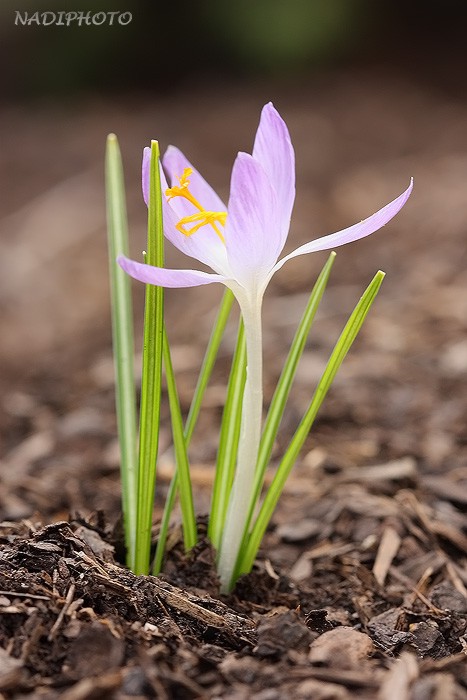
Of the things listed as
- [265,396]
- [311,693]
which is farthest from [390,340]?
[311,693]

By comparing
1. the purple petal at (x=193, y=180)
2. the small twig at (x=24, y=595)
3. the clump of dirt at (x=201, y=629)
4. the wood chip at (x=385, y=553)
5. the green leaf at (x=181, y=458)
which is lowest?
the wood chip at (x=385, y=553)

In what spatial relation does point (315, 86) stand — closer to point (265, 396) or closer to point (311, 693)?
point (265, 396)

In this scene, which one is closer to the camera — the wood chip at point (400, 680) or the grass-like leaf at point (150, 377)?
the wood chip at point (400, 680)

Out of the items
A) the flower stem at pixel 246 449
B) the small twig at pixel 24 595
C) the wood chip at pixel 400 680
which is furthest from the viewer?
the flower stem at pixel 246 449

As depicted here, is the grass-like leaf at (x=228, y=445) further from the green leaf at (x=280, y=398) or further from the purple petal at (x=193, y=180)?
the purple petal at (x=193, y=180)

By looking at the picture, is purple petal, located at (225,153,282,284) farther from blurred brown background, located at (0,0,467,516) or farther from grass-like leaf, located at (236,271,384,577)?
blurred brown background, located at (0,0,467,516)

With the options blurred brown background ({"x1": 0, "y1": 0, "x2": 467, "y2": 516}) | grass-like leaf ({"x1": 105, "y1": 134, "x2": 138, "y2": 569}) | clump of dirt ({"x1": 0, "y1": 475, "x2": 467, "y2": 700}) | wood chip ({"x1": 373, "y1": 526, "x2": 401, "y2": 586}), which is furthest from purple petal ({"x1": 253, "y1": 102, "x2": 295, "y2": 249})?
blurred brown background ({"x1": 0, "y1": 0, "x2": 467, "y2": 516})

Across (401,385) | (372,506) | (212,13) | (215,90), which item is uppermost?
(212,13)

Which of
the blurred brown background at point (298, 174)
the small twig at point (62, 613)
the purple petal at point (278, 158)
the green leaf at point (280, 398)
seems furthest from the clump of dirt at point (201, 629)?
the blurred brown background at point (298, 174)
